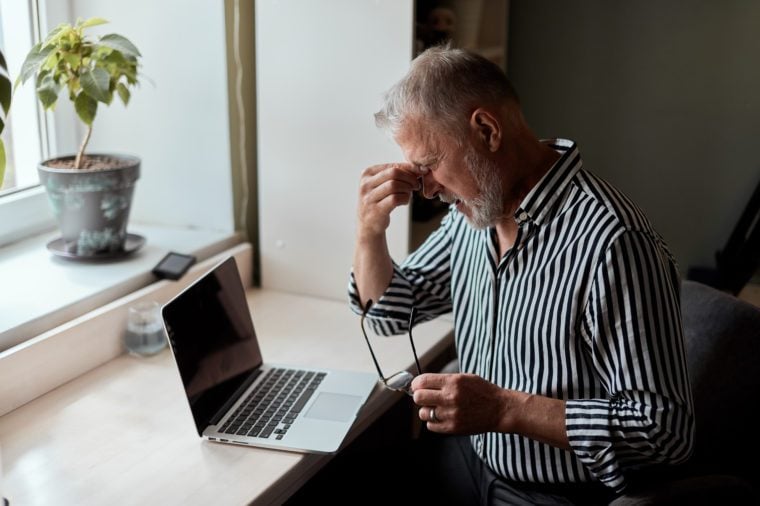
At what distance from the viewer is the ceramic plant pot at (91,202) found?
1760 millimetres

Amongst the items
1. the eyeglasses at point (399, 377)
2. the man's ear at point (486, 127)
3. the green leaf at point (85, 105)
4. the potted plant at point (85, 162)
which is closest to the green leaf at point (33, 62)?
the potted plant at point (85, 162)

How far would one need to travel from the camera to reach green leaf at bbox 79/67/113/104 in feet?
5.64

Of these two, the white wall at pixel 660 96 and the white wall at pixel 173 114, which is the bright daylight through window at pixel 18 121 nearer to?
the white wall at pixel 173 114

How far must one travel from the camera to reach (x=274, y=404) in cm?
150

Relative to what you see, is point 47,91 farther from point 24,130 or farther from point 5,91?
point 5,91

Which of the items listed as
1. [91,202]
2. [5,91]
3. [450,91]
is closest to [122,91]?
[91,202]

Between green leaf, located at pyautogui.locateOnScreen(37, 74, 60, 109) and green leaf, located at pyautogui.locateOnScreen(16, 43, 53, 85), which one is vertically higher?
green leaf, located at pyautogui.locateOnScreen(16, 43, 53, 85)

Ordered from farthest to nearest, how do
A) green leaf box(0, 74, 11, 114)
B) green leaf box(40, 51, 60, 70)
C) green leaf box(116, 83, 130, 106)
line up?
green leaf box(116, 83, 130, 106) < green leaf box(40, 51, 60, 70) < green leaf box(0, 74, 11, 114)

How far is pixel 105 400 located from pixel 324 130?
0.79m

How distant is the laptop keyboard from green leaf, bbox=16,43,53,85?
76 centimetres

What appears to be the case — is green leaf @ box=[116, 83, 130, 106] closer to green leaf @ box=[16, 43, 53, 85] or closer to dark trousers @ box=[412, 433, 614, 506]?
green leaf @ box=[16, 43, 53, 85]

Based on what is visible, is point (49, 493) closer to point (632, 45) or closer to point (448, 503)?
Result: point (448, 503)

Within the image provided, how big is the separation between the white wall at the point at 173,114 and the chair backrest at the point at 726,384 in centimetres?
117

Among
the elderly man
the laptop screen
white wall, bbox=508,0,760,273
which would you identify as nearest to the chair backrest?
the elderly man
